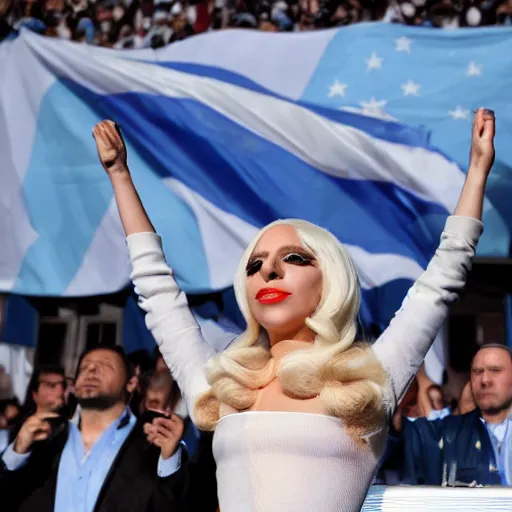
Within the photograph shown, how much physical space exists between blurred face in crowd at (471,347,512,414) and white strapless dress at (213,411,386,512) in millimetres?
1036

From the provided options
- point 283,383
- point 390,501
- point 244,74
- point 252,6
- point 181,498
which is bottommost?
point 181,498

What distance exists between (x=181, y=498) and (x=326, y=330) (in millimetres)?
1044

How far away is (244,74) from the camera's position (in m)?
3.15

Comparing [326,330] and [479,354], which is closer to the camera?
[326,330]

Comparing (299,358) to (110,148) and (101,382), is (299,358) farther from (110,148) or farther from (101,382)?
(101,382)

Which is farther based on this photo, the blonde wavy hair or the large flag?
the large flag

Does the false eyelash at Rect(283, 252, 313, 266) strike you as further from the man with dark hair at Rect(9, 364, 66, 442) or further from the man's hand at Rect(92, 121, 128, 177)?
the man with dark hair at Rect(9, 364, 66, 442)

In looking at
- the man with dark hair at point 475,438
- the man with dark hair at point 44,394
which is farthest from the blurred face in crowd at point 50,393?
the man with dark hair at point 475,438

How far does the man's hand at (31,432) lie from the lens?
2539 mm

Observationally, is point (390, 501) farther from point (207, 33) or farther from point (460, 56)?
point (207, 33)

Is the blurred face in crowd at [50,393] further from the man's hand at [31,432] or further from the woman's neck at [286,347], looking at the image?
the woman's neck at [286,347]

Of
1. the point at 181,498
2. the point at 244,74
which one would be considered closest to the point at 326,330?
the point at 181,498

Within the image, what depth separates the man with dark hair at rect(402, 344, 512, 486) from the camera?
232cm

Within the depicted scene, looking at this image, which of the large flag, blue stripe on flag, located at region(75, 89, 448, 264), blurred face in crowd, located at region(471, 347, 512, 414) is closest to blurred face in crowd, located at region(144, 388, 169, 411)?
the large flag
